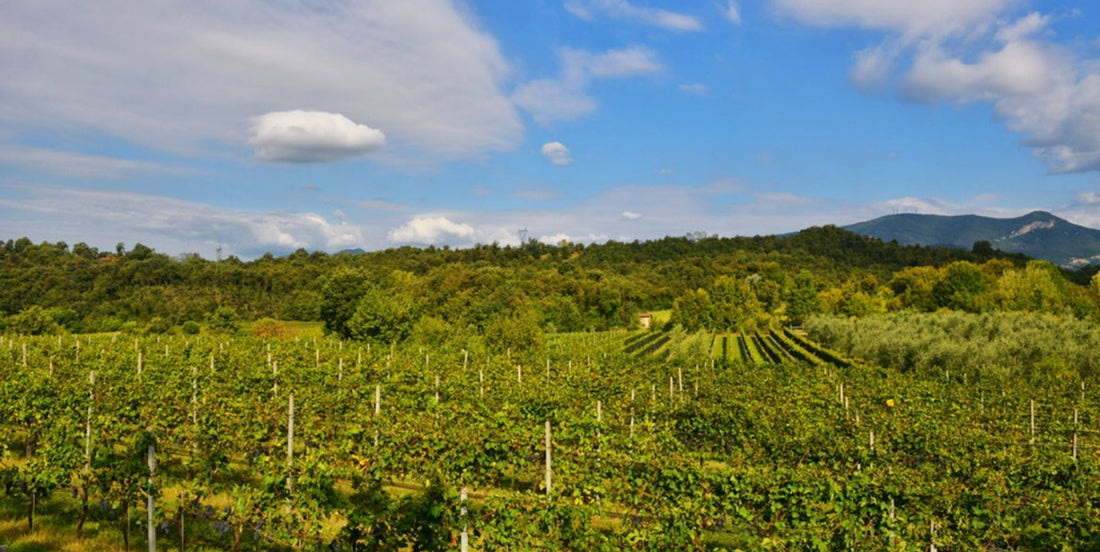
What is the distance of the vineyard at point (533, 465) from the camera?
6.74 m

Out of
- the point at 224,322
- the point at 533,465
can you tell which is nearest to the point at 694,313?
the point at 224,322

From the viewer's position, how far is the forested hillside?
48.3 m

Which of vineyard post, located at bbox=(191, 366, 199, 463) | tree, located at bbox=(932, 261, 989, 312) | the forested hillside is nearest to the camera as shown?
vineyard post, located at bbox=(191, 366, 199, 463)

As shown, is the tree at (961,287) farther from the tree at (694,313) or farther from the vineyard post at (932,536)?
the vineyard post at (932,536)

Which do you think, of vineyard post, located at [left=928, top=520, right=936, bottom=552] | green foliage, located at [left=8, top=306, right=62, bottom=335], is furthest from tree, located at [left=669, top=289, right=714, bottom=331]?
vineyard post, located at [left=928, top=520, right=936, bottom=552]

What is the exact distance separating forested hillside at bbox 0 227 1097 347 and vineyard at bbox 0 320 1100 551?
2087 cm

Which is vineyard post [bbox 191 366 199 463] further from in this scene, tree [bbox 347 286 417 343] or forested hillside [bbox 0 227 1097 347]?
tree [bbox 347 286 417 343]

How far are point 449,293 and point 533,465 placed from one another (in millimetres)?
55937

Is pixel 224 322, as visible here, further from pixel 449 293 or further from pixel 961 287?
pixel 961 287

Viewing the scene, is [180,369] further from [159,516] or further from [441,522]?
[441,522]

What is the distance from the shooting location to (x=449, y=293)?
66938 mm

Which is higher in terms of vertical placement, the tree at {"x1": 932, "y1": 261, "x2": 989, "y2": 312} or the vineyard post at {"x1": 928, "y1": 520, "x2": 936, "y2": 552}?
the tree at {"x1": 932, "y1": 261, "x2": 989, "y2": 312}

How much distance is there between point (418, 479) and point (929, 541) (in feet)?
28.6

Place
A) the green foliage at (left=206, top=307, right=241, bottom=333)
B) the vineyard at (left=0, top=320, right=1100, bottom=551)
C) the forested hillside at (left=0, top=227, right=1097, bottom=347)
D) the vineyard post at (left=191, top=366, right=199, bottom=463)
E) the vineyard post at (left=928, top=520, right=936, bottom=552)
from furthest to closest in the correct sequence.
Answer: the green foliage at (left=206, top=307, right=241, bottom=333) → the forested hillside at (left=0, top=227, right=1097, bottom=347) → the vineyard post at (left=191, top=366, right=199, bottom=463) → the vineyard at (left=0, top=320, right=1100, bottom=551) → the vineyard post at (left=928, top=520, right=936, bottom=552)
